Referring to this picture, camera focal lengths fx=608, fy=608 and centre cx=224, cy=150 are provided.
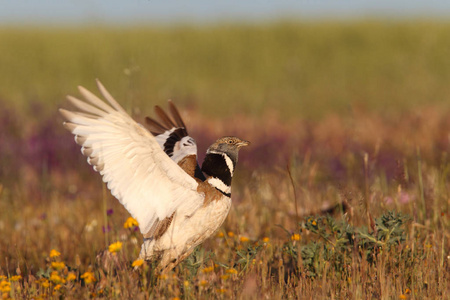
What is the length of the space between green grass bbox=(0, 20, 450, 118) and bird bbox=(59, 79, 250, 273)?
10.0m

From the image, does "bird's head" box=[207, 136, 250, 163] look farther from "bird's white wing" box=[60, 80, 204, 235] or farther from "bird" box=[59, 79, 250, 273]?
"bird's white wing" box=[60, 80, 204, 235]

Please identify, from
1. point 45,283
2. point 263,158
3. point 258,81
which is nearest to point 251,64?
point 258,81

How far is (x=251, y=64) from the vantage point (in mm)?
20922

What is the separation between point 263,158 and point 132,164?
6.19 meters

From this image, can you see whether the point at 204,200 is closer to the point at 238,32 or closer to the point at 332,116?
the point at 332,116

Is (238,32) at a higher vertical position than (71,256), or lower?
higher

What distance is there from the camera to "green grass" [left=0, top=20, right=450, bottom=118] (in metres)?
15.9

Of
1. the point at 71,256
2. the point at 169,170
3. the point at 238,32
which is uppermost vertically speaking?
the point at 238,32

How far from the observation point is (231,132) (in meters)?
11.6

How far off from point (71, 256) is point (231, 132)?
22.0 feet

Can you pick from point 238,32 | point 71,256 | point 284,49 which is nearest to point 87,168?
point 71,256

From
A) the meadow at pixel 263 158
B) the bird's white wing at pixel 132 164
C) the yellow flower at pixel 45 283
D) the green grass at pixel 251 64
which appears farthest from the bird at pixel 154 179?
the green grass at pixel 251 64

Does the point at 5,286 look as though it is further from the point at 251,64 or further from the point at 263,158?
the point at 251,64

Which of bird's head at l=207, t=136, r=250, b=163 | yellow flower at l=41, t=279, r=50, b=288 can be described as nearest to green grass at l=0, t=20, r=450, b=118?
bird's head at l=207, t=136, r=250, b=163
